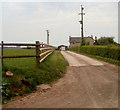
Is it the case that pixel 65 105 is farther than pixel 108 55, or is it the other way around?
pixel 108 55

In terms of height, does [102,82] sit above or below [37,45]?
below

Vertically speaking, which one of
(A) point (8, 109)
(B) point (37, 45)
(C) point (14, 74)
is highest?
(B) point (37, 45)

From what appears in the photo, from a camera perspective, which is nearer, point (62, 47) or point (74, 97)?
point (74, 97)

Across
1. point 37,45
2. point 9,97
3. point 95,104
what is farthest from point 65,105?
point 37,45

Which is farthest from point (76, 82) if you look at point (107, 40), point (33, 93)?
point (107, 40)

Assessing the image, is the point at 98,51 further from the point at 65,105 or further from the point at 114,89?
the point at 65,105

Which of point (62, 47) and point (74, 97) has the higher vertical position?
point (62, 47)

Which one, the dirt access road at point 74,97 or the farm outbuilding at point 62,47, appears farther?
the farm outbuilding at point 62,47

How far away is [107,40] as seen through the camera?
64.0m

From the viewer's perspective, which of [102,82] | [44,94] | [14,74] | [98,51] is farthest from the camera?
[98,51]

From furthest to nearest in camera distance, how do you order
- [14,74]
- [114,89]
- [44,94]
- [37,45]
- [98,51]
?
[98,51] < [37,45] < [14,74] < [114,89] < [44,94]

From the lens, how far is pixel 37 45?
9734 mm

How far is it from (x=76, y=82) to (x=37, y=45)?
8.93ft

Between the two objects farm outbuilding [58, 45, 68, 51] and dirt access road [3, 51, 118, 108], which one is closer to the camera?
dirt access road [3, 51, 118, 108]
